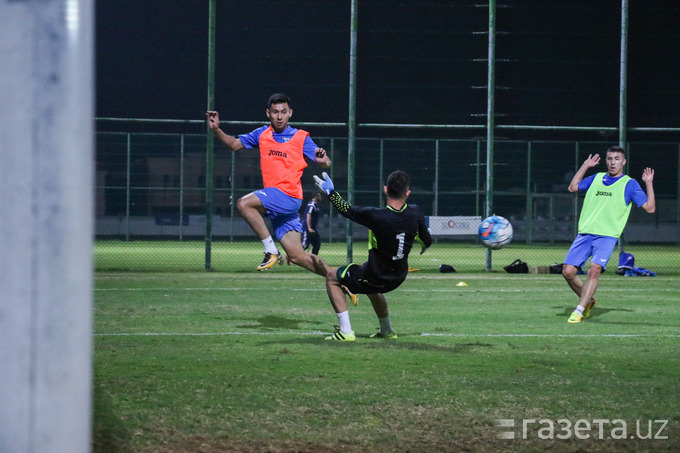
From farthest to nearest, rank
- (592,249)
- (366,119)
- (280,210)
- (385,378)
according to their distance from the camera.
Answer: (366,119) < (592,249) < (280,210) < (385,378)

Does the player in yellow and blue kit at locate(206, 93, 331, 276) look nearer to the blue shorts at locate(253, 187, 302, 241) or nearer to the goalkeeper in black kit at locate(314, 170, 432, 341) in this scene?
the blue shorts at locate(253, 187, 302, 241)

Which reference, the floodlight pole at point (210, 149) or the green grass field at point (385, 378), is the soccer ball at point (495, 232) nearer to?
the green grass field at point (385, 378)

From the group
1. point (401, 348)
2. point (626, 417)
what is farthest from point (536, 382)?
point (401, 348)

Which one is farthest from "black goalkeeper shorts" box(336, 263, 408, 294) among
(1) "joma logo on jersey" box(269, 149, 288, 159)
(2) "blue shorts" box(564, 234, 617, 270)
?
(2) "blue shorts" box(564, 234, 617, 270)

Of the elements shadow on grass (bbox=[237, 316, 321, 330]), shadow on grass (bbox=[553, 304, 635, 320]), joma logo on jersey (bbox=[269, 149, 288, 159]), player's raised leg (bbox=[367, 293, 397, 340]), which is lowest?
shadow on grass (bbox=[553, 304, 635, 320])

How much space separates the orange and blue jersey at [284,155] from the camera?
933cm

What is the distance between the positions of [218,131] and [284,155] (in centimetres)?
82

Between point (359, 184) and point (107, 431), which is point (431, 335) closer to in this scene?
point (107, 431)

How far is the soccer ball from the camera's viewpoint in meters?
14.1

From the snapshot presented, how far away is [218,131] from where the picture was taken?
29.3 feet

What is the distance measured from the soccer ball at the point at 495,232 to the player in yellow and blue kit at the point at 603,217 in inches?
164

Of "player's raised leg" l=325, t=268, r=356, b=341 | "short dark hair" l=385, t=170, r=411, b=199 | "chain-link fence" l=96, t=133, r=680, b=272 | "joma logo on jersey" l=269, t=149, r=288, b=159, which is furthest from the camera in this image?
"chain-link fence" l=96, t=133, r=680, b=272

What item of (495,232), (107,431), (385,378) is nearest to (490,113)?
(495,232)

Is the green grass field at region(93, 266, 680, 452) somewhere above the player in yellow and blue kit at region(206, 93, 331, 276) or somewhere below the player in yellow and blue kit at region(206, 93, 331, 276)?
below
